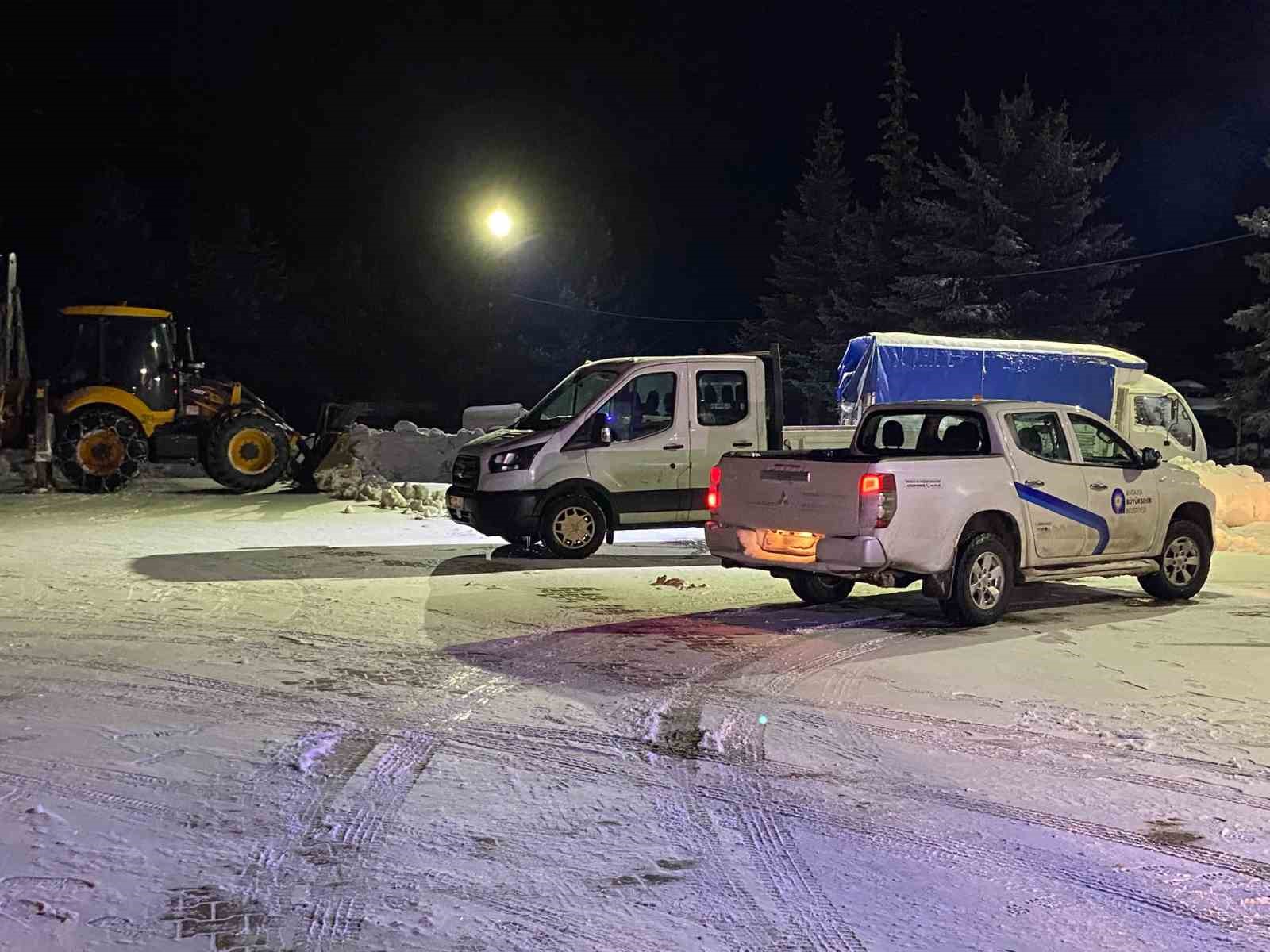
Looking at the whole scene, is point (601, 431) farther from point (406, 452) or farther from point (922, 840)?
point (406, 452)

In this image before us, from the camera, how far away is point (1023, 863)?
4.75 metres

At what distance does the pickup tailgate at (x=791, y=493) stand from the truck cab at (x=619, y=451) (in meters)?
2.94

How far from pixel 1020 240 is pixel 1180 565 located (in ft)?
95.6

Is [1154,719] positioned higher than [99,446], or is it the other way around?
[99,446]

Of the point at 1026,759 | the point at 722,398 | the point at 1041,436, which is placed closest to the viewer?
the point at 1026,759

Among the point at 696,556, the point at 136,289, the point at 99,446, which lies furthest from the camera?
the point at 136,289

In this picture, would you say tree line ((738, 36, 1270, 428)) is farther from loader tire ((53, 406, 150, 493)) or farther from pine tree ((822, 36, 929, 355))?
loader tire ((53, 406, 150, 493))

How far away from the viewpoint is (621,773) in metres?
5.81

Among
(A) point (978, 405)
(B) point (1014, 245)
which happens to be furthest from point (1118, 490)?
(B) point (1014, 245)

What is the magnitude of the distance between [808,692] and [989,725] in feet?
3.81

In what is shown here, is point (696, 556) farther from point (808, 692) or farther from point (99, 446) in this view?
point (99, 446)

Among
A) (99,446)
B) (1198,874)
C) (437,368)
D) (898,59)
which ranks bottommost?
(1198,874)

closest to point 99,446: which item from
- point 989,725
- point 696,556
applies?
point 696,556

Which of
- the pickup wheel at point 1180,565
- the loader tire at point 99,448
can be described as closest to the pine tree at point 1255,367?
the pickup wheel at point 1180,565
